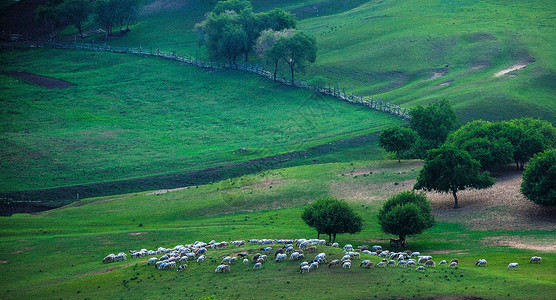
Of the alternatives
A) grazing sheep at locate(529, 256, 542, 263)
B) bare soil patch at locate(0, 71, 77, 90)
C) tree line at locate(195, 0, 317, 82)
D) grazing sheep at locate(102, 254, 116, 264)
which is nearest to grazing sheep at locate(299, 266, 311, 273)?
grazing sheep at locate(529, 256, 542, 263)

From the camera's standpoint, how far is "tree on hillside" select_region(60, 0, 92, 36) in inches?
6029

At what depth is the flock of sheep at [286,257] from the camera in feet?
151

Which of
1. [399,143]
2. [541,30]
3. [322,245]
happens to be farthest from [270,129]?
[541,30]

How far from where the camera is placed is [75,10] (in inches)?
6063

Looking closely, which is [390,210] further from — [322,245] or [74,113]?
Answer: [74,113]

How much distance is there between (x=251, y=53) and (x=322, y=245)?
97038mm

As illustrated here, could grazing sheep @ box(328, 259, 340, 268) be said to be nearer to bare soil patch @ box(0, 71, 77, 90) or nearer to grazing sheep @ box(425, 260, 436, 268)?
grazing sheep @ box(425, 260, 436, 268)

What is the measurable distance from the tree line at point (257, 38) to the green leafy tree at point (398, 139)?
40138mm

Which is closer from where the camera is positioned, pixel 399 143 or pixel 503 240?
pixel 503 240

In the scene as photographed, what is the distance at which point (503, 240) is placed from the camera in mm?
56312

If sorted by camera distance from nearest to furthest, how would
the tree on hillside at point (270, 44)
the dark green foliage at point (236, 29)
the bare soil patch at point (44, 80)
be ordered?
the tree on hillside at point (270, 44), the bare soil patch at point (44, 80), the dark green foliage at point (236, 29)

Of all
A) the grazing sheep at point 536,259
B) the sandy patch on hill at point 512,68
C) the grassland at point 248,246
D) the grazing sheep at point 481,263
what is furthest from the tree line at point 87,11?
the grazing sheep at point 536,259

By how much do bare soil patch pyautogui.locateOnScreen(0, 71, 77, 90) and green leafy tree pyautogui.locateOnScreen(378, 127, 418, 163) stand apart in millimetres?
77349

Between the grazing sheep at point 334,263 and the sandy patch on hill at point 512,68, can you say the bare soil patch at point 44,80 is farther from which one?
the grazing sheep at point 334,263
